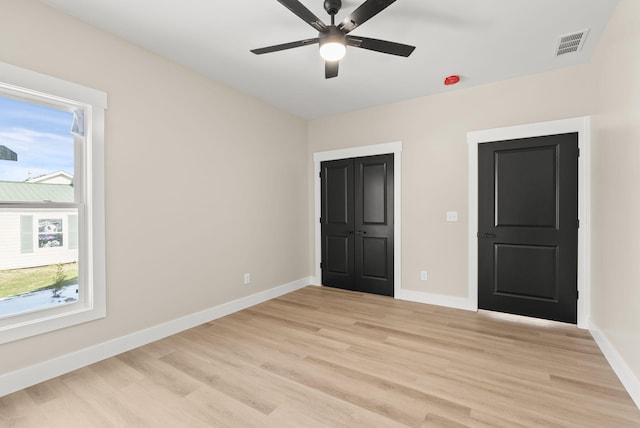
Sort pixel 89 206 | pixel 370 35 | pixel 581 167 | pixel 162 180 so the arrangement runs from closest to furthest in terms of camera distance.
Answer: pixel 89 206 < pixel 370 35 < pixel 162 180 < pixel 581 167

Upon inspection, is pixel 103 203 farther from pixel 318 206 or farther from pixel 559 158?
pixel 559 158

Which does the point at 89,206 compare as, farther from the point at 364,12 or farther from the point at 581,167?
the point at 581,167

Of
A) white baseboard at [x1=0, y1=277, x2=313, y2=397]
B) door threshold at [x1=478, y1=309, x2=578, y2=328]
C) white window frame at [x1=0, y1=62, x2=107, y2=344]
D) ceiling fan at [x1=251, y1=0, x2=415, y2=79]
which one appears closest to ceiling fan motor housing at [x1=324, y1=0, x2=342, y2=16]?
ceiling fan at [x1=251, y1=0, x2=415, y2=79]

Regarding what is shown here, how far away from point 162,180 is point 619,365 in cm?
412

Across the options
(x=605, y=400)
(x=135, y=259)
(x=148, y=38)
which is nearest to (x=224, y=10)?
(x=148, y=38)

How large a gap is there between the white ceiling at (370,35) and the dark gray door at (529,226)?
3.01 ft

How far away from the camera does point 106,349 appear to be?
255cm

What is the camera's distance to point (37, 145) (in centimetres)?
229

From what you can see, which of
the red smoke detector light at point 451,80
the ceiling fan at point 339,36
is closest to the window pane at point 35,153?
the ceiling fan at point 339,36

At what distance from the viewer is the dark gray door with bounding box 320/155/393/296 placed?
14.3 feet

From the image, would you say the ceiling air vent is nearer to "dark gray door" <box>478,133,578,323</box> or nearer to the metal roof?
"dark gray door" <box>478,133,578,323</box>

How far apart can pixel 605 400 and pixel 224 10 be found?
150 inches

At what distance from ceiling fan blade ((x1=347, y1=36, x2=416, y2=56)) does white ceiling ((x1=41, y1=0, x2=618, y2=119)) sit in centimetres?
31

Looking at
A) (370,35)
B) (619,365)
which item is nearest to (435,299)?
(619,365)
